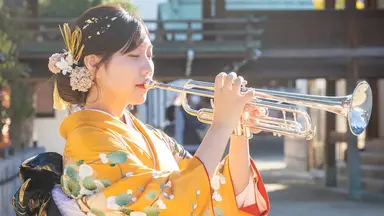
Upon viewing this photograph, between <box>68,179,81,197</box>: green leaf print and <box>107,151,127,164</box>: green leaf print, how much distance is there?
0.12 metres

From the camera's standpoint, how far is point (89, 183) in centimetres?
181

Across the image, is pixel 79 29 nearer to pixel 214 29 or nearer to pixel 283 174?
pixel 214 29

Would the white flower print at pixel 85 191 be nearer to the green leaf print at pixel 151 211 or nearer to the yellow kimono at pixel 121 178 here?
the yellow kimono at pixel 121 178

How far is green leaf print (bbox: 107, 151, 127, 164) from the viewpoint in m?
1.81

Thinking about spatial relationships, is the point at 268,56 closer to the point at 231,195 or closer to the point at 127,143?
the point at 231,195

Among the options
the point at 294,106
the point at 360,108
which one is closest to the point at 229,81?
the point at 294,106

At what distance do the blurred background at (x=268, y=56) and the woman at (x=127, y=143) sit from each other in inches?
269

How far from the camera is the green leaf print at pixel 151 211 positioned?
178 cm

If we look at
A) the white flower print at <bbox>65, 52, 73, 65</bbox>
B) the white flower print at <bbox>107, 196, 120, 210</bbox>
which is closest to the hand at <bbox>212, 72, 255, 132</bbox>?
the white flower print at <bbox>107, 196, 120, 210</bbox>

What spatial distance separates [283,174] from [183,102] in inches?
518

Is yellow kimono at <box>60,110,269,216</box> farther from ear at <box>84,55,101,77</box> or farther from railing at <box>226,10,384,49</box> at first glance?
railing at <box>226,10,384,49</box>

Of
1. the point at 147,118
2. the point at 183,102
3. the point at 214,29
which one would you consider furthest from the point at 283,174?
the point at 183,102

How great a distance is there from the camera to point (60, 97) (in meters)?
2.16

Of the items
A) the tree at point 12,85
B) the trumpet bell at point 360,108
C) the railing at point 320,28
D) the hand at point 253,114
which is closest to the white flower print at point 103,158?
the hand at point 253,114
